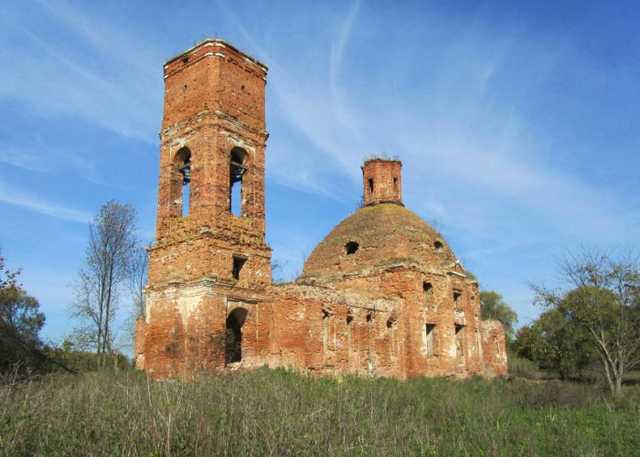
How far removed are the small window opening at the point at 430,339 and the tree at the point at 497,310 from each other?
31689 millimetres

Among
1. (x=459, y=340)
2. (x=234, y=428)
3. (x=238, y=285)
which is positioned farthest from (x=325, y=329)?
(x=234, y=428)

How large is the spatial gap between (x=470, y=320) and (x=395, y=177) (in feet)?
22.8

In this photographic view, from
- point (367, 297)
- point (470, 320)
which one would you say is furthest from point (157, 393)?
point (470, 320)

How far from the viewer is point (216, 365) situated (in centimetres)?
1333

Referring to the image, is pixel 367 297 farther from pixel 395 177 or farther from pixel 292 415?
pixel 292 415

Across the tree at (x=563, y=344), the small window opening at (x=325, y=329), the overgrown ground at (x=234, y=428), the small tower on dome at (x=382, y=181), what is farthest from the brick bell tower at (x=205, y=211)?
the tree at (x=563, y=344)

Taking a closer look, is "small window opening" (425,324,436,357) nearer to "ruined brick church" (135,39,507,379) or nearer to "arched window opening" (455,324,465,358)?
"ruined brick church" (135,39,507,379)

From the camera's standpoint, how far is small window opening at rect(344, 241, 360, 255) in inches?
840

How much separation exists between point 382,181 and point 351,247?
377cm

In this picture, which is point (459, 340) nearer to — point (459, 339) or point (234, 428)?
point (459, 339)

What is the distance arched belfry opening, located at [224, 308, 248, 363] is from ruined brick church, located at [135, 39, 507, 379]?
0.04 metres

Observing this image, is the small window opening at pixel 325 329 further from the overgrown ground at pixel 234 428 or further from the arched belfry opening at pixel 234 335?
the overgrown ground at pixel 234 428

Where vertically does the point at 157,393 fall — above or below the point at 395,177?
below

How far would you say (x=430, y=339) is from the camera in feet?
64.5
